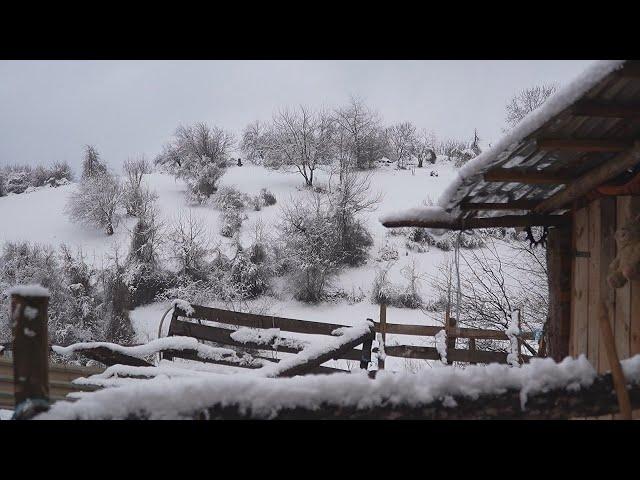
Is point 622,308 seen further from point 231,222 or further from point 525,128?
point 231,222

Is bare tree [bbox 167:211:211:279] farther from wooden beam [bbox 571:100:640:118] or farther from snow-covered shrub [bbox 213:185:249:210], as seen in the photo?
wooden beam [bbox 571:100:640:118]

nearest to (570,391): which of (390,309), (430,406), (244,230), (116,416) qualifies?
(430,406)

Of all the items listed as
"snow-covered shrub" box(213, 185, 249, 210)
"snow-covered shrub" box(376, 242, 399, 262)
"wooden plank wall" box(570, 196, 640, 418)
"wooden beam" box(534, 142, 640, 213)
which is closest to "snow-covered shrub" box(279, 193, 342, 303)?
"snow-covered shrub" box(376, 242, 399, 262)

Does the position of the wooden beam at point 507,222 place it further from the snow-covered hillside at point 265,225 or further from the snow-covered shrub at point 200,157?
the snow-covered shrub at point 200,157

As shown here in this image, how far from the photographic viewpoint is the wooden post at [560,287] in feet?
11.7

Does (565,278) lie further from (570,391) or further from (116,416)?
(116,416)

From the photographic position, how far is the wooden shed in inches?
70.1

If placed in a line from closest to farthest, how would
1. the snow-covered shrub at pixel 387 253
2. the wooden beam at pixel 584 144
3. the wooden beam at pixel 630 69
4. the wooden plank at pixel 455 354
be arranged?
the wooden beam at pixel 630 69, the wooden beam at pixel 584 144, the wooden plank at pixel 455 354, the snow-covered shrub at pixel 387 253

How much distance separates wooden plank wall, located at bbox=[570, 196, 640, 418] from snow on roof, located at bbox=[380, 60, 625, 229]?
0.95 m

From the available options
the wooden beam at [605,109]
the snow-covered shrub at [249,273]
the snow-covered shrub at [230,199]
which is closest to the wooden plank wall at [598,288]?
the wooden beam at [605,109]

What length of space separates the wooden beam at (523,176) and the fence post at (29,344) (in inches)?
90.8

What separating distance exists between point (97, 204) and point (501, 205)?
68.4 feet
